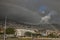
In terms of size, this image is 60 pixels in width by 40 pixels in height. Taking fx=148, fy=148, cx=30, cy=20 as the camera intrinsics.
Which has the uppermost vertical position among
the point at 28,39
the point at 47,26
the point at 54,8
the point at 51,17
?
the point at 54,8

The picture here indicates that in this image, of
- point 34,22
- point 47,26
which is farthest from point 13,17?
point 47,26

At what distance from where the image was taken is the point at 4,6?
424 centimetres

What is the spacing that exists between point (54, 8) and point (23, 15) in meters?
0.91

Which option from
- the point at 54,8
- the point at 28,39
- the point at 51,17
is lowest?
the point at 28,39

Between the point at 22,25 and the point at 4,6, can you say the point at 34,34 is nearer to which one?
the point at 22,25

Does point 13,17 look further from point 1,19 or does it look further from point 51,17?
point 51,17

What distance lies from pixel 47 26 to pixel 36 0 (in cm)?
81

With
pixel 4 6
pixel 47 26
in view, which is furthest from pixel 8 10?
pixel 47 26

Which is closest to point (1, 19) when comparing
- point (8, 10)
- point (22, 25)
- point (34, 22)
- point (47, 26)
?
point (8, 10)

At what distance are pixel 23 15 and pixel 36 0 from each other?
0.57 metres

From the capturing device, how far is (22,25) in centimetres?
419

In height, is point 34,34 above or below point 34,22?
below

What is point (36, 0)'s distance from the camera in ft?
14.0

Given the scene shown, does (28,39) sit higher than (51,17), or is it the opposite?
(51,17)
